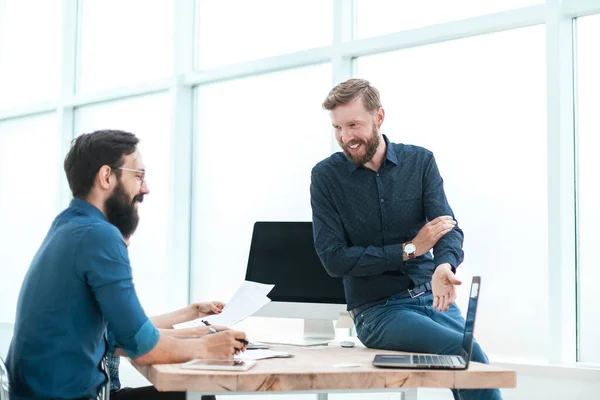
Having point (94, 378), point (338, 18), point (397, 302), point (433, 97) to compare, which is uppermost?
point (338, 18)

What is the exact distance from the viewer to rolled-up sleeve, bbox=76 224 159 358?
75.1 inches

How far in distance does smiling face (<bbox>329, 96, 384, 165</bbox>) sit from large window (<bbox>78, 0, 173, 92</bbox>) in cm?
280

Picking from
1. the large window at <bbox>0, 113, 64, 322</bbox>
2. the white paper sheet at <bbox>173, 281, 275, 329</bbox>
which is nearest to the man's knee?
the white paper sheet at <bbox>173, 281, 275, 329</bbox>

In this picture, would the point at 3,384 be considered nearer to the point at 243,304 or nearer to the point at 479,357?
the point at 243,304

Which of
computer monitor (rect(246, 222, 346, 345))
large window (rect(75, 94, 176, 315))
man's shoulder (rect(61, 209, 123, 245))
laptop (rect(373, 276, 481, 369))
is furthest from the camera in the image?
large window (rect(75, 94, 176, 315))

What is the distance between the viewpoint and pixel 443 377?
180cm

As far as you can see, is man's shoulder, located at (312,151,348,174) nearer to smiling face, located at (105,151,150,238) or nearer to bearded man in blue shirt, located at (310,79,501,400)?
bearded man in blue shirt, located at (310,79,501,400)

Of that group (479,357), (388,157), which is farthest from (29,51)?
(479,357)

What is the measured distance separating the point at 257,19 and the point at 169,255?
167cm

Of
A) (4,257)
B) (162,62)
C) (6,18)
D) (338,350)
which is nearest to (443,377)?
(338,350)

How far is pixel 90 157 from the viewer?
214 cm

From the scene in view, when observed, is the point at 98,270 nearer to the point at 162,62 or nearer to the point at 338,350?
the point at 338,350

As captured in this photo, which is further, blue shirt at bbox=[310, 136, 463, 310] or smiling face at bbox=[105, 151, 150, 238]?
blue shirt at bbox=[310, 136, 463, 310]

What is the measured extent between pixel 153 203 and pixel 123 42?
1317mm
